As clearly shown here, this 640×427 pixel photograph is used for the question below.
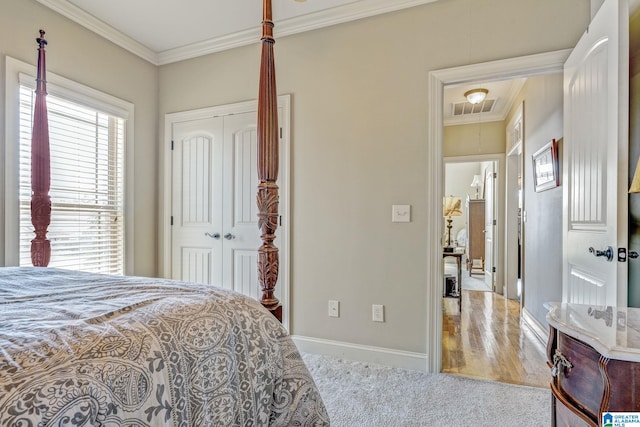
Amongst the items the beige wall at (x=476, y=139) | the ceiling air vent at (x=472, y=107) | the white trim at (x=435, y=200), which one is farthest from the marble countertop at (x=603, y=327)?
the beige wall at (x=476, y=139)

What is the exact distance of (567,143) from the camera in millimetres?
2111

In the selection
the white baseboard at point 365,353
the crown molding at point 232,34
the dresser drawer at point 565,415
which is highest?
the crown molding at point 232,34

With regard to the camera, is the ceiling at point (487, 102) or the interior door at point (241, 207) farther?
the ceiling at point (487, 102)

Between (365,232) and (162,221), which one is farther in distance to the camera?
(162,221)

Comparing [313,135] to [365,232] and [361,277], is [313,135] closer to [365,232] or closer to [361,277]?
[365,232]

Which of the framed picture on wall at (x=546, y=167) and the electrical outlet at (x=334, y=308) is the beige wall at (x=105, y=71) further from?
the framed picture on wall at (x=546, y=167)

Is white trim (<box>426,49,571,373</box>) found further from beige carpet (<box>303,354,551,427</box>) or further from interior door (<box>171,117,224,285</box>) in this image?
interior door (<box>171,117,224,285</box>)

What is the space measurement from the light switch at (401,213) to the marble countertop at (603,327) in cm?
143

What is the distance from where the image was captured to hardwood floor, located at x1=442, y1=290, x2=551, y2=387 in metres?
2.39

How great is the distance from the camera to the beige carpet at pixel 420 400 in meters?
1.81

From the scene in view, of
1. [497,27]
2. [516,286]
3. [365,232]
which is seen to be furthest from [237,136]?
[516,286]

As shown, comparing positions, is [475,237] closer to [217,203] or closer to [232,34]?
[217,203]

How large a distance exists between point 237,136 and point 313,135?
2.52 ft

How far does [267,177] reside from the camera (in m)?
1.65
